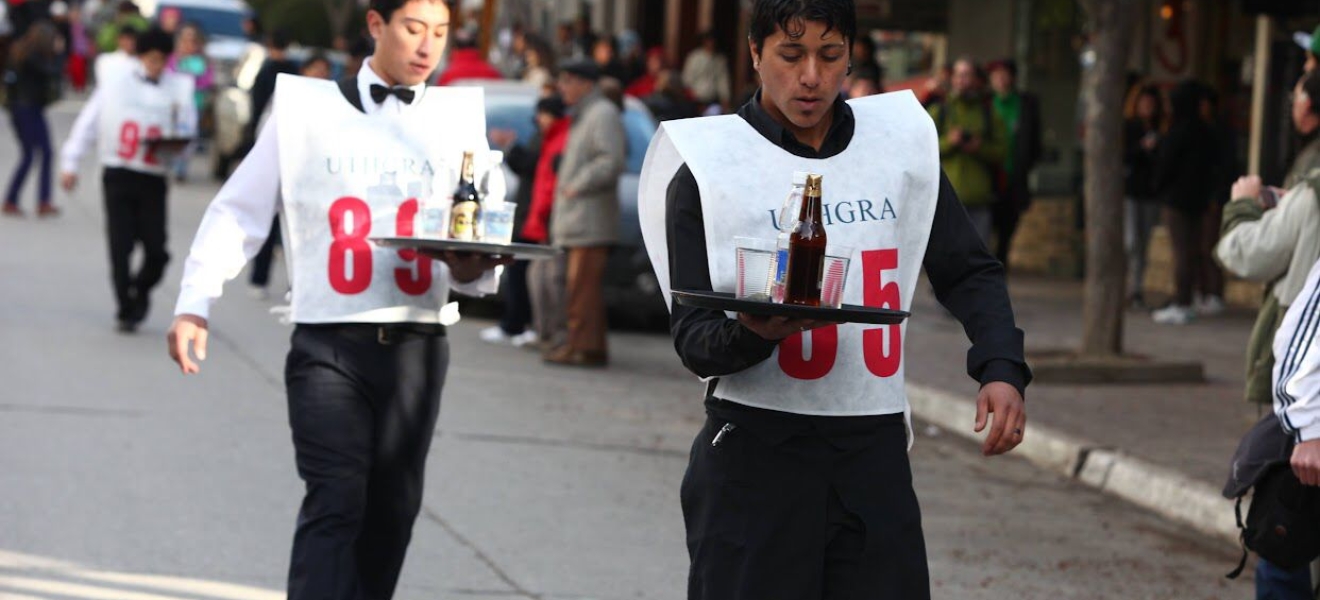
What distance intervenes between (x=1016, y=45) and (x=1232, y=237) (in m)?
14.4

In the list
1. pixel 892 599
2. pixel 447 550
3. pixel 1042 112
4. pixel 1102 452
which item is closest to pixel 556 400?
pixel 1102 452

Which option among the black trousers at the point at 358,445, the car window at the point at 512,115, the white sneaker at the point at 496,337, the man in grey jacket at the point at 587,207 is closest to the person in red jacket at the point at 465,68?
the car window at the point at 512,115

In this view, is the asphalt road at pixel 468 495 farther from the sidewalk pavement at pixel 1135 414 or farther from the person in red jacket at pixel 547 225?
the person in red jacket at pixel 547 225

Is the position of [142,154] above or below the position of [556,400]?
above

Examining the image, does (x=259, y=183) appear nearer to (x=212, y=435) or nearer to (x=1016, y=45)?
(x=212, y=435)

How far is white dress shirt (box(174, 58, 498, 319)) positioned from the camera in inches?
202

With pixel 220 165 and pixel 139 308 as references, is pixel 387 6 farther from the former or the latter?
pixel 220 165

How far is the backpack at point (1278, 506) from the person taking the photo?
194 inches

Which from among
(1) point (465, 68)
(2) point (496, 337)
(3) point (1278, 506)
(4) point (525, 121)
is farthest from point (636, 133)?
(3) point (1278, 506)

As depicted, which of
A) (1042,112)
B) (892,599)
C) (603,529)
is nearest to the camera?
(892,599)

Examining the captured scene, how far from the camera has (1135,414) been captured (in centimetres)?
1083

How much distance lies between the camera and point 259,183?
17.2 feet

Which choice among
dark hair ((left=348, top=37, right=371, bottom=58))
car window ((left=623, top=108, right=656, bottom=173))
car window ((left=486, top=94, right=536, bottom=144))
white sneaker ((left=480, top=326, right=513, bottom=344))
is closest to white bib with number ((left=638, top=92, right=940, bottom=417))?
dark hair ((left=348, top=37, right=371, bottom=58))

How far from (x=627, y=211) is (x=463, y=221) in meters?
8.61
